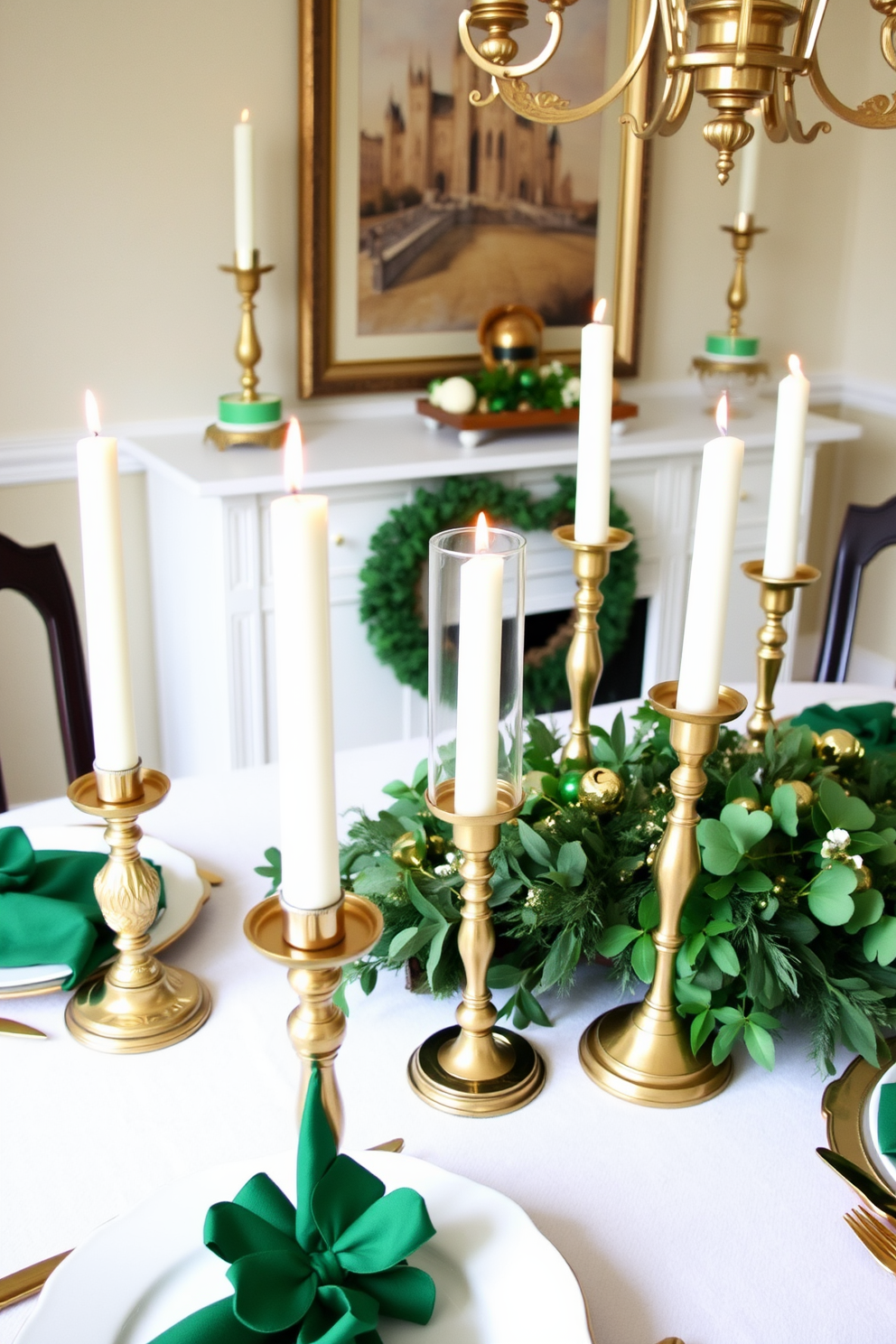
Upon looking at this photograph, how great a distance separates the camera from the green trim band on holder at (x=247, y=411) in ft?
7.63

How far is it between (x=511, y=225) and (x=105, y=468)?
205cm

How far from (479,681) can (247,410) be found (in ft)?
5.62

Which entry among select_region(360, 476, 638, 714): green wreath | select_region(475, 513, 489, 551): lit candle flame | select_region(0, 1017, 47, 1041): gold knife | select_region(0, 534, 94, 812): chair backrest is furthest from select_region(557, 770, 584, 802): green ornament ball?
select_region(360, 476, 638, 714): green wreath

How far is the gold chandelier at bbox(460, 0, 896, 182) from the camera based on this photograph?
836 millimetres

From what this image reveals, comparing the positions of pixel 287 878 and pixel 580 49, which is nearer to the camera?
pixel 287 878

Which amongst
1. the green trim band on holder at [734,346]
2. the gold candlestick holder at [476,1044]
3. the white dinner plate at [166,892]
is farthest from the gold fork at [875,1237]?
the green trim band on holder at [734,346]

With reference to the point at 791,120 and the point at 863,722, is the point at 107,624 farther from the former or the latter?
the point at 863,722

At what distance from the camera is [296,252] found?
2512mm

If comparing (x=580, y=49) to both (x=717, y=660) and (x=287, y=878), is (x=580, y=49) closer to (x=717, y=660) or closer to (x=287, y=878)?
(x=717, y=660)

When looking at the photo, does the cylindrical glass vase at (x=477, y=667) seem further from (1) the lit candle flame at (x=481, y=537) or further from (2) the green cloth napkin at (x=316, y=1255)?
(2) the green cloth napkin at (x=316, y=1255)

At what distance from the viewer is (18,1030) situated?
3.06ft

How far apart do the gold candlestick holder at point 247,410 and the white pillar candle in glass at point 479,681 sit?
65.7 inches

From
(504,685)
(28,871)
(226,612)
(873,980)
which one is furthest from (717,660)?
(226,612)

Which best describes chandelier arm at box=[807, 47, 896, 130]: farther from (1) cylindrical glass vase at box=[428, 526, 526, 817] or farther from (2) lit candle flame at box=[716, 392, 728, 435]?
(1) cylindrical glass vase at box=[428, 526, 526, 817]
